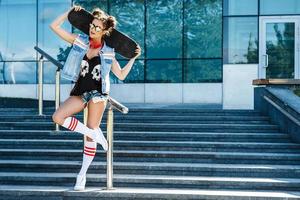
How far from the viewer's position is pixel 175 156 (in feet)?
23.8

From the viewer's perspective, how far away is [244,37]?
1479cm

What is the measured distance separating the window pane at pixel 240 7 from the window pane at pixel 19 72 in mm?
6893

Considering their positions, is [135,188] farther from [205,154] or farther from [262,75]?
[262,75]

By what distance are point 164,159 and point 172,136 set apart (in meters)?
1.03

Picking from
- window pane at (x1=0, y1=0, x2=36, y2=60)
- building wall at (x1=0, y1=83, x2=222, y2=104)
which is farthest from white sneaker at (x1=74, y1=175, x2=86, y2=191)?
window pane at (x1=0, y1=0, x2=36, y2=60)

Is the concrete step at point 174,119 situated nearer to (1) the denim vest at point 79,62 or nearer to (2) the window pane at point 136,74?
(1) the denim vest at point 79,62

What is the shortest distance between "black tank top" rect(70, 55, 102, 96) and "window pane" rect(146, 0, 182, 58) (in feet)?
38.0

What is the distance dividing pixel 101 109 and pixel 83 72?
45 cm

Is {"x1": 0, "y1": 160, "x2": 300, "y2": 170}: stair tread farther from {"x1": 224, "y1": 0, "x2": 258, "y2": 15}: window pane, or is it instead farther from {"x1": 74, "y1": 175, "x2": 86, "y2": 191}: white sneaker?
{"x1": 224, "y1": 0, "x2": 258, "y2": 15}: window pane

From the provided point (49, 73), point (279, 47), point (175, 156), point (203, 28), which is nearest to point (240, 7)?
point (279, 47)

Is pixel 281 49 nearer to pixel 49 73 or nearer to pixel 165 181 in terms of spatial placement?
pixel 49 73

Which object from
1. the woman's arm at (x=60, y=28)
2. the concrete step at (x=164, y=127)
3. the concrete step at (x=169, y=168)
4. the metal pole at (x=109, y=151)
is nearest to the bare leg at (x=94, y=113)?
the metal pole at (x=109, y=151)

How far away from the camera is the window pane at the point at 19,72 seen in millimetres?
17984

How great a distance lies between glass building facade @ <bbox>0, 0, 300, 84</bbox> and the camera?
55.8ft
